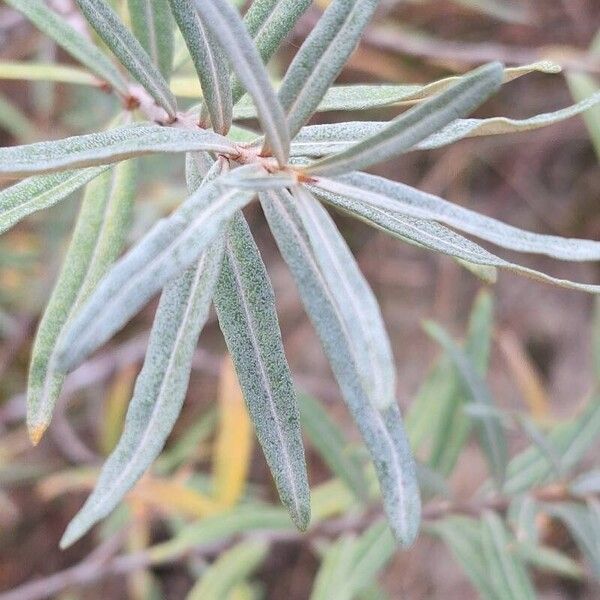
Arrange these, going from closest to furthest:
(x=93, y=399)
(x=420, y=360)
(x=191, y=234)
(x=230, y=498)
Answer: (x=191, y=234) → (x=230, y=498) → (x=93, y=399) → (x=420, y=360)

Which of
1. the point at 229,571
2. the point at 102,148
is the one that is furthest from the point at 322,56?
the point at 229,571

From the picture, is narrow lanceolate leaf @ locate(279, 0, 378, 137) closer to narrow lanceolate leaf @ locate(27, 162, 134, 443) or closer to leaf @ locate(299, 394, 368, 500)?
narrow lanceolate leaf @ locate(27, 162, 134, 443)

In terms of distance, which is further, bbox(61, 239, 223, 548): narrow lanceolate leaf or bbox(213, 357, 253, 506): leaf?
bbox(213, 357, 253, 506): leaf

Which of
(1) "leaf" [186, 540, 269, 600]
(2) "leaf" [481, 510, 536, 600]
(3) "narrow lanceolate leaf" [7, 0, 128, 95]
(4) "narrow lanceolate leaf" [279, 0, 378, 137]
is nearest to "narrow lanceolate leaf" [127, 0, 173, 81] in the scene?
(3) "narrow lanceolate leaf" [7, 0, 128, 95]

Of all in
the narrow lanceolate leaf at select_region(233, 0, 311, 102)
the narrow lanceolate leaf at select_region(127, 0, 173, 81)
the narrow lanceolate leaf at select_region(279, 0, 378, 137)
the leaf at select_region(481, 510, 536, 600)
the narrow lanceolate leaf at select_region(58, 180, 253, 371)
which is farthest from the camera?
the leaf at select_region(481, 510, 536, 600)

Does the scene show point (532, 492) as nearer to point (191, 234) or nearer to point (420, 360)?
point (191, 234)

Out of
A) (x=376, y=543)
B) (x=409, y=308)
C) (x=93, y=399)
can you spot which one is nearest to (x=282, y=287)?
(x=409, y=308)
